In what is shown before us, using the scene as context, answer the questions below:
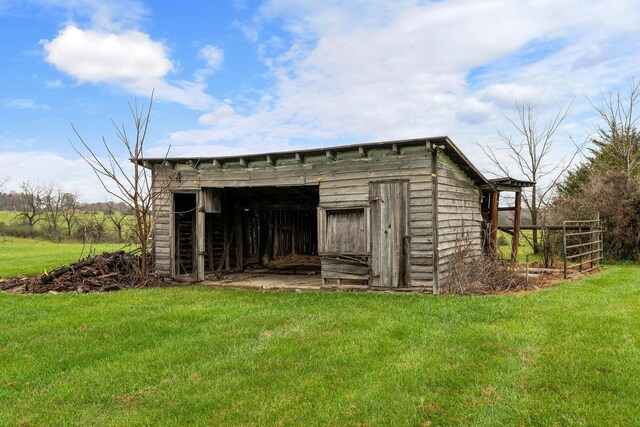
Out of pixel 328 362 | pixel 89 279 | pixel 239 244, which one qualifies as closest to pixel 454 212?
pixel 328 362

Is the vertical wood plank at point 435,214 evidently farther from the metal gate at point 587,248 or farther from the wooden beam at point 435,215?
the metal gate at point 587,248

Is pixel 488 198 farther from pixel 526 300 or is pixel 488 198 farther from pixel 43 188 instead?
pixel 43 188

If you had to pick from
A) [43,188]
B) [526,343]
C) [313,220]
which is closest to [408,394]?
[526,343]

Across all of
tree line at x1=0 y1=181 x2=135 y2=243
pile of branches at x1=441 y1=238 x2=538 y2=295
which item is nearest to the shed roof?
pile of branches at x1=441 y1=238 x2=538 y2=295

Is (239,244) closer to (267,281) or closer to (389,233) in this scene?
(267,281)

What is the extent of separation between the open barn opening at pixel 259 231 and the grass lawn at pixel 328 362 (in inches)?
257

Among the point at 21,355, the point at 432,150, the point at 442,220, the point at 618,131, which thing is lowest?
the point at 21,355

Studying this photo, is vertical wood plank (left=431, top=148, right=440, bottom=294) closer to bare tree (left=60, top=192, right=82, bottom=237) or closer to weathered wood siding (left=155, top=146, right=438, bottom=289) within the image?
weathered wood siding (left=155, top=146, right=438, bottom=289)

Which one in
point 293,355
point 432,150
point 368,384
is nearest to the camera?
point 368,384

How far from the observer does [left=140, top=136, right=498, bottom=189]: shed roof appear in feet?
34.4

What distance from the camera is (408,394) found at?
15.3 ft

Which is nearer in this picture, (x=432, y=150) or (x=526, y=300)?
(x=526, y=300)

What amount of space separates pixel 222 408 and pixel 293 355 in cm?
167

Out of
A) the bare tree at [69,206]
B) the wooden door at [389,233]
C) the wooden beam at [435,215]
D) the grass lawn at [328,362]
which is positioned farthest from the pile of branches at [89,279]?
the bare tree at [69,206]
